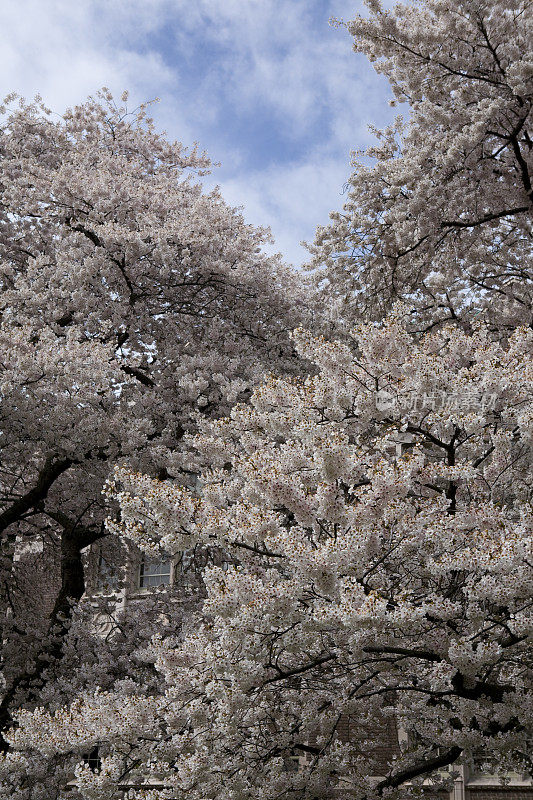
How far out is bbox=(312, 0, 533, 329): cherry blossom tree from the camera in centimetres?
969

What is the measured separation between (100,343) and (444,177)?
5059 millimetres

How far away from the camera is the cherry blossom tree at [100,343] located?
10219mm

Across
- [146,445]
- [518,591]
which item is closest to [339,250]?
[146,445]

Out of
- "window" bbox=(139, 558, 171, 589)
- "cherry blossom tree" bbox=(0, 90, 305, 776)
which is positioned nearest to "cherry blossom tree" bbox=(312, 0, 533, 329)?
"cherry blossom tree" bbox=(0, 90, 305, 776)

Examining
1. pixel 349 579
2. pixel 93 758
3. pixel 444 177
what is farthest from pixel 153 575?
pixel 349 579

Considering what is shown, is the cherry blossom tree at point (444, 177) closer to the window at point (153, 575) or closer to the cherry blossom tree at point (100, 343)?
the cherry blossom tree at point (100, 343)

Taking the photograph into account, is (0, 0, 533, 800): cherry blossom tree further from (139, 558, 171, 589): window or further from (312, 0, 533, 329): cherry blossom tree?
(139, 558, 171, 589): window

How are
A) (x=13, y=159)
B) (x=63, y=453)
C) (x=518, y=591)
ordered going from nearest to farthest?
(x=518, y=591) → (x=63, y=453) → (x=13, y=159)

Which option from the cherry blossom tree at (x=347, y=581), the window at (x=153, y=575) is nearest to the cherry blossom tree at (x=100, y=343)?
the window at (x=153, y=575)

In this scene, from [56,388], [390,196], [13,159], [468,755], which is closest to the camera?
[468,755]

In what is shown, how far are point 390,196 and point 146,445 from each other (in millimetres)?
5040

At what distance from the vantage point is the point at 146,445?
10961 mm

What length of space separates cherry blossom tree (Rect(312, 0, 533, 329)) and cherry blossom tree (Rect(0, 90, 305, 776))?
1684 millimetres

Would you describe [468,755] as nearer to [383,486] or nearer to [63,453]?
[383,486]
